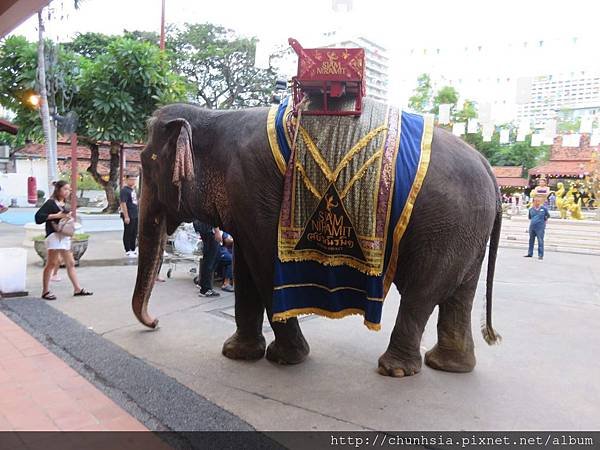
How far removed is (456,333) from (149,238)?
7.75ft

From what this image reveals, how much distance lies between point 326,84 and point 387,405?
203cm

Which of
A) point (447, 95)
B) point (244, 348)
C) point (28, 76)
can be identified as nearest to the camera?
point (244, 348)

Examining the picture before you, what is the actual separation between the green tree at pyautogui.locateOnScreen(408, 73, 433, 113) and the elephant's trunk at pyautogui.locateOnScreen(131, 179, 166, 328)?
30.5 m

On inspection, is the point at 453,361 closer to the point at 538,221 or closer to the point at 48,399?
the point at 48,399

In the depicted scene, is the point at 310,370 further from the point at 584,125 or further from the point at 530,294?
the point at 584,125

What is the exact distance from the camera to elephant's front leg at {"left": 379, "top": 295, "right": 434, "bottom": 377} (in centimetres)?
305

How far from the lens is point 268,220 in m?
3.06

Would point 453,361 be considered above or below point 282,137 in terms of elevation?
below

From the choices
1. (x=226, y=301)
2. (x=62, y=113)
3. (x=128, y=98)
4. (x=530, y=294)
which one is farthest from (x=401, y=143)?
(x=62, y=113)

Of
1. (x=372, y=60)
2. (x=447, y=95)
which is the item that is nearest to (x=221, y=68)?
(x=372, y=60)

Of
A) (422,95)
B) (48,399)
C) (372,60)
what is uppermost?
(422,95)

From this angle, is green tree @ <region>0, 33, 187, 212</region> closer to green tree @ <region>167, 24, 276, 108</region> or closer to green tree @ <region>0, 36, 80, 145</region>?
green tree @ <region>0, 36, 80, 145</region>

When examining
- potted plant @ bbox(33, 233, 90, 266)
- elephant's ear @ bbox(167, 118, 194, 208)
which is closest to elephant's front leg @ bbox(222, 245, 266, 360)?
elephant's ear @ bbox(167, 118, 194, 208)

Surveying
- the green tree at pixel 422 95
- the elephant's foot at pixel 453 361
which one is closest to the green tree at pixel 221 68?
the green tree at pixel 422 95
